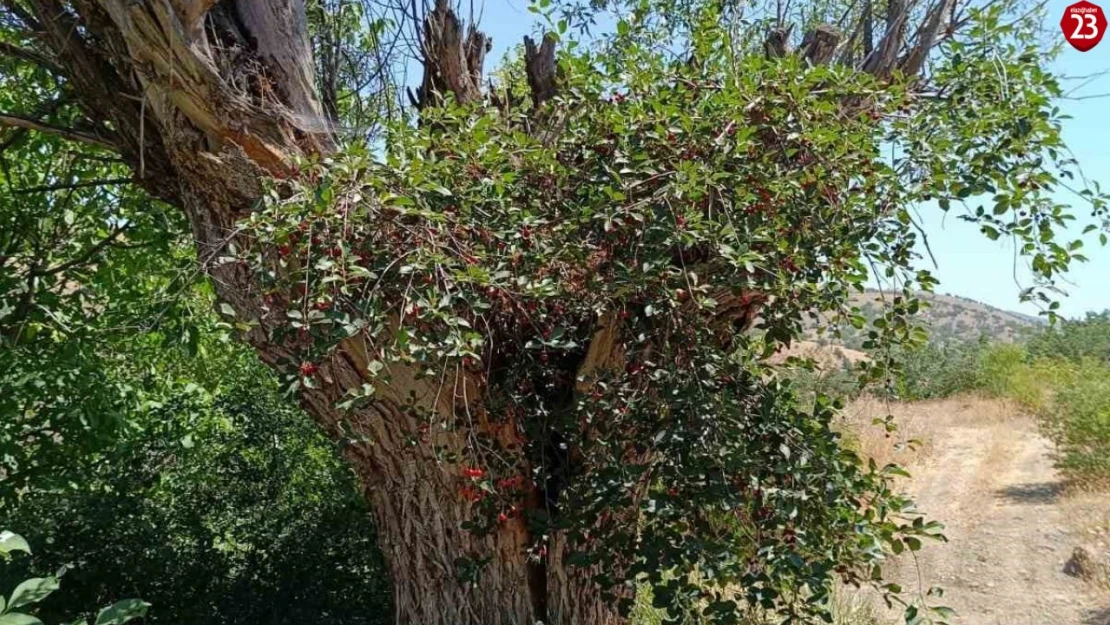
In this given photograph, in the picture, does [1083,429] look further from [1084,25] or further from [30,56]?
[30,56]

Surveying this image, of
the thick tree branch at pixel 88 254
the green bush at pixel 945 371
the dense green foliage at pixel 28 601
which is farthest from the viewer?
the green bush at pixel 945 371

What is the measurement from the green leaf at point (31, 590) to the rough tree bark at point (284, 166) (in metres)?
0.99

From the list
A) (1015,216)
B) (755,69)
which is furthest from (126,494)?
(1015,216)

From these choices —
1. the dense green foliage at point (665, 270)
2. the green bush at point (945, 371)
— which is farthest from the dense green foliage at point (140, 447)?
the green bush at point (945, 371)

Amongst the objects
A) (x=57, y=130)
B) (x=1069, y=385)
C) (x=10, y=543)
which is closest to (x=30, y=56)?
(x=57, y=130)

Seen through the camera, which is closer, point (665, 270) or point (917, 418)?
point (665, 270)

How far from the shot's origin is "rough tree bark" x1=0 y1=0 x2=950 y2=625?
2.90 metres

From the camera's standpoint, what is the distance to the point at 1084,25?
3.61 meters

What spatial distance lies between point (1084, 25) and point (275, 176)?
319cm

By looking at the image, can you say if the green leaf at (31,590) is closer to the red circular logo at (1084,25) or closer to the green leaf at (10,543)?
the green leaf at (10,543)

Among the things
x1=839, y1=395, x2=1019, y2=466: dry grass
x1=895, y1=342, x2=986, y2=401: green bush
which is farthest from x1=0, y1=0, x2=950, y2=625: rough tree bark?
x1=895, y1=342, x2=986, y2=401: green bush

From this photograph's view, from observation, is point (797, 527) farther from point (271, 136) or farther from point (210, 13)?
point (210, 13)

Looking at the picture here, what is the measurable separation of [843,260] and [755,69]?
61cm

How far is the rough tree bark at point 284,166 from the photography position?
290 cm
